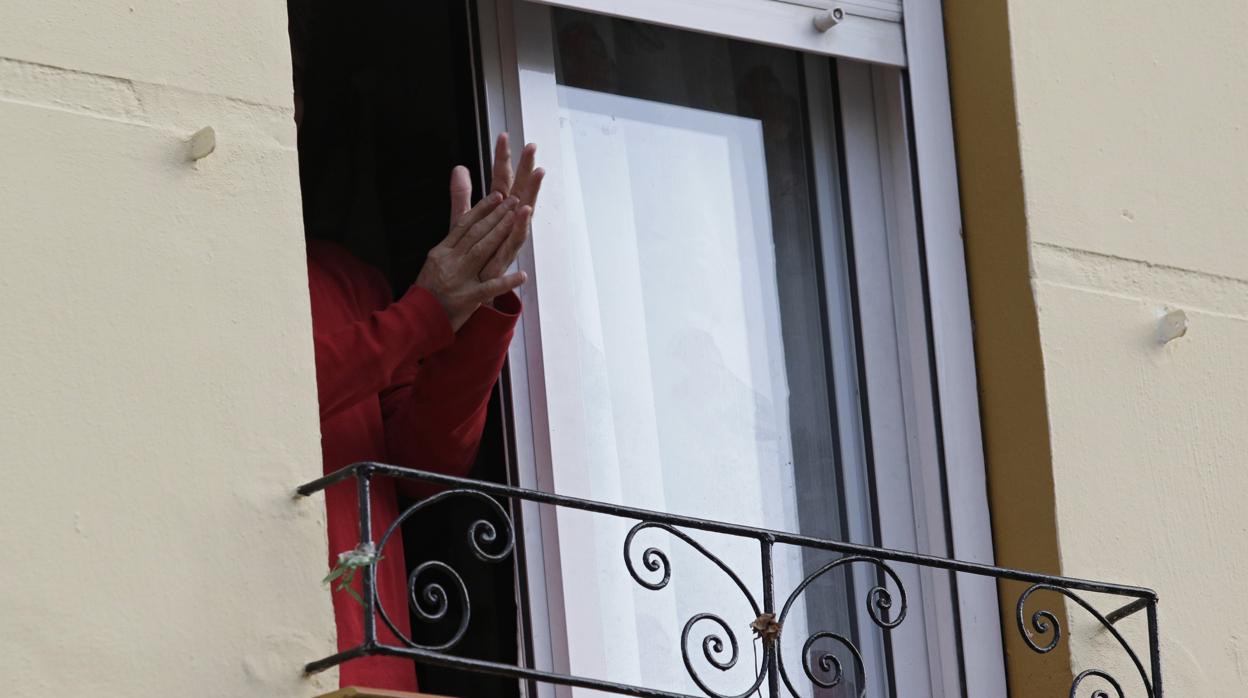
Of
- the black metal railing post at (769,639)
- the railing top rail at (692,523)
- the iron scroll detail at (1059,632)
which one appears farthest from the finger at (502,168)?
the iron scroll detail at (1059,632)

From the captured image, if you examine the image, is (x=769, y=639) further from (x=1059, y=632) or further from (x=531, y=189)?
(x=531, y=189)

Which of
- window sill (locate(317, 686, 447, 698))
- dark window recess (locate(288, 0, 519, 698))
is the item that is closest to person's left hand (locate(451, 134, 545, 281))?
window sill (locate(317, 686, 447, 698))

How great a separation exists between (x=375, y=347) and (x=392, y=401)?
0.48 metres

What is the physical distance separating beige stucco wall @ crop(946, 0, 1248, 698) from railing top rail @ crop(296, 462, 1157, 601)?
0.71 ft

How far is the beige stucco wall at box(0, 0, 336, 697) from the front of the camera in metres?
3.29

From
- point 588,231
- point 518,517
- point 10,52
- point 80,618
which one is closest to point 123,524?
point 80,618

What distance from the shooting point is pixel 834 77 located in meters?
4.71

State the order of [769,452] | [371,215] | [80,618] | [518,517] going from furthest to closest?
1. [371,215]
2. [769,452]
3. [518,517]
4. [80,618]

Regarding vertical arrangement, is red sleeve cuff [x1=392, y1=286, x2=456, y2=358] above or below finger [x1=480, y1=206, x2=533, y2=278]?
below

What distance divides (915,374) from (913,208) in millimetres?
346

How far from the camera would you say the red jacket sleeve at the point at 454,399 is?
159 inches

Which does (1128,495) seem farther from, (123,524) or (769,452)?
(123,524)

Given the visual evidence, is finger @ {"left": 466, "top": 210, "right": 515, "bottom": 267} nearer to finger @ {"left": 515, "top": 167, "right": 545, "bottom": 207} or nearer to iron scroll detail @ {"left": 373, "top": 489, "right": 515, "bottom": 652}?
finger @ {"left": 515, "top": 167, "right": 545, "bottom": 207}

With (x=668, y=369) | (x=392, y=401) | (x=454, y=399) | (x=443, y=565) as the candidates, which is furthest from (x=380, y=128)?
(x=443, y=565)
